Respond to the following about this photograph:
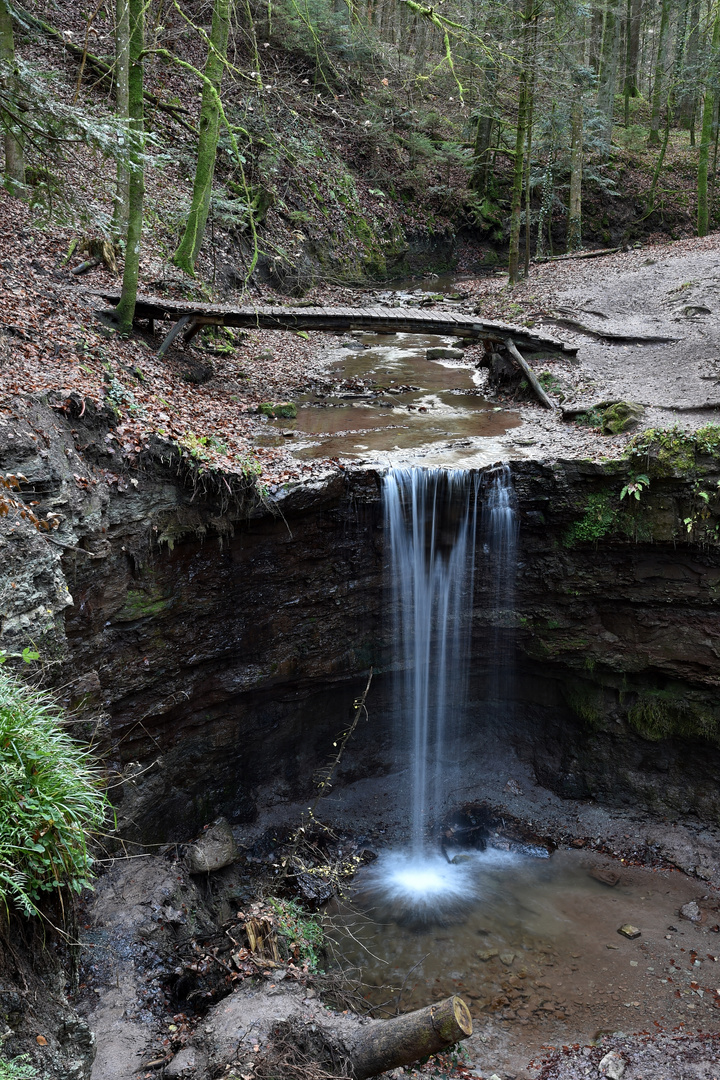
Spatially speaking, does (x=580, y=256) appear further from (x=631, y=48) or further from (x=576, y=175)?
(x=631, y=48)

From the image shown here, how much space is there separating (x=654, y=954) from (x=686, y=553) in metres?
4.81

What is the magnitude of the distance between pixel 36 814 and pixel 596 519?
7.57 m

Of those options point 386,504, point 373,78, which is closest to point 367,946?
point 386,504

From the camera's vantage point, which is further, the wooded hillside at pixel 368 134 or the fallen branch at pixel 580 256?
the fallen branch at pixel 580 256

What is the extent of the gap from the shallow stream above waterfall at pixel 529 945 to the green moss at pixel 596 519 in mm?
4400

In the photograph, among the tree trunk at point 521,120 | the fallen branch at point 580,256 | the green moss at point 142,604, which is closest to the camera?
the green moss at point 142,604

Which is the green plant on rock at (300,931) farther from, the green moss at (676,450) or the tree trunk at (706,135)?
the tree trunk at (706,135)

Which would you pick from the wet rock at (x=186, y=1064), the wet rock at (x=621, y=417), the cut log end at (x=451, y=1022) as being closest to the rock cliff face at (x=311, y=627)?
the wet rock at (x=621, y=417)

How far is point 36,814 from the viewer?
366cm

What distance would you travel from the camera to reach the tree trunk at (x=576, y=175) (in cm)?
2138

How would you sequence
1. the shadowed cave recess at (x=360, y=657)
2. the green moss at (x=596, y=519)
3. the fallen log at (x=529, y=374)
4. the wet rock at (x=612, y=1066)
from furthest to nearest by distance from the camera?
the fallen log at (x=529, y=374) < the green moss at (x=596, y=519) < the shadowed cave recess at (x=360, y=657) < the wet rock at (x=612, y=1066)

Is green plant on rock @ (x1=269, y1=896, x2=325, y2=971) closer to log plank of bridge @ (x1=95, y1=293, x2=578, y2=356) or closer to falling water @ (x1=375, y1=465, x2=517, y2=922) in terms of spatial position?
falling water @ (x1=375, y1=465, x2=517, y2=922)

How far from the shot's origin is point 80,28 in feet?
58.3

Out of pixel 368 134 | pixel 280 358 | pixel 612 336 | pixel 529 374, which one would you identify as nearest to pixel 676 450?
pixel 529 374
